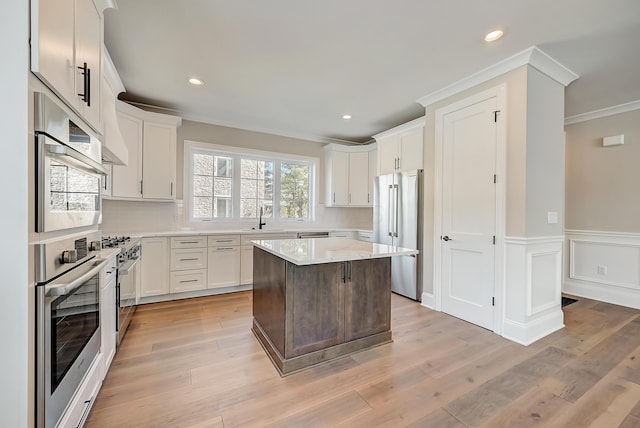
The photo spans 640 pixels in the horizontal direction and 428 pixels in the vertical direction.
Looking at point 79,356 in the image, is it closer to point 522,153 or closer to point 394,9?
point 394,9

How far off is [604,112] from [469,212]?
2.67 metres

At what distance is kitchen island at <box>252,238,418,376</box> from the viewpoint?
6.75 ft

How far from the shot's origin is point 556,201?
2.80 m

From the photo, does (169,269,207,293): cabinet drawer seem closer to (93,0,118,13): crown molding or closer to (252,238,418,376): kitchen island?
(252,238,418,376): kitchen island

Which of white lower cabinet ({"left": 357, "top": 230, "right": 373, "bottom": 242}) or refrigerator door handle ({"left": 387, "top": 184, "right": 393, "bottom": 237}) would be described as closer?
refrigerator door handle ({"left": 387, "top": 184, "right": 393, "bottom": 237})

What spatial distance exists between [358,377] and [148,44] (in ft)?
10.6

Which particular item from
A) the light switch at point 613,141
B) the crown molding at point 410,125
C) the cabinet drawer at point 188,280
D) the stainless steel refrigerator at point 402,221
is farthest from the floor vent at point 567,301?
the cabinet drawer at point 188,280

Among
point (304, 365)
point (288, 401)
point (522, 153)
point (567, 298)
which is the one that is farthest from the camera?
point (567, 298)

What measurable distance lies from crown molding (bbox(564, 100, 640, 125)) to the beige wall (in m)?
0.05

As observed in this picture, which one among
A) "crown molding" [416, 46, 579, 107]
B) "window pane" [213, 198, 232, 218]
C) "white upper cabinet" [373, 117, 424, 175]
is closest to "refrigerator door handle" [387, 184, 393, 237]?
"white upper cabinet" [373, 117, 424, 175]

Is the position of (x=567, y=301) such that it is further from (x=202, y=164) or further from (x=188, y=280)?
(x=202, y=164)

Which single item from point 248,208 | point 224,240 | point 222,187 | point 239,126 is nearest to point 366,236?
point 248,208

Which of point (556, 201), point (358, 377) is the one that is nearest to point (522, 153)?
point (556, 201)

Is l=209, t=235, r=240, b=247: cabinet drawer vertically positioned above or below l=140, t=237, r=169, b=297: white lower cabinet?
above
